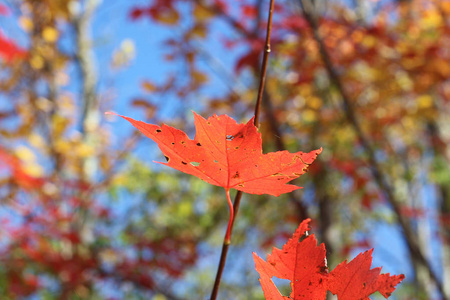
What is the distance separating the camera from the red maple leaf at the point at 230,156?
0.36 metres

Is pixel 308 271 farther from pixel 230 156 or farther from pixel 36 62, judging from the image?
pixel 36 62

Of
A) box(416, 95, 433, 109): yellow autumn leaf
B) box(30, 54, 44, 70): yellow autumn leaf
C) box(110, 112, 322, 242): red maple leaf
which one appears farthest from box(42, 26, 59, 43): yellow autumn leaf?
box(110, 112, 322, 242): red maple leaf

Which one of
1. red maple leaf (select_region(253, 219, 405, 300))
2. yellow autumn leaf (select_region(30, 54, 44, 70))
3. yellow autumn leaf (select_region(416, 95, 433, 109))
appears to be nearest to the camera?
red maple leaf (select_region(253, 219, 405, 300))

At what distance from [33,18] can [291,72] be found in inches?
74.1

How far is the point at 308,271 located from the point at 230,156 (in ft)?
0.40

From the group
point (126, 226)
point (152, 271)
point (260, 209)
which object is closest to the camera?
point (152, 271)

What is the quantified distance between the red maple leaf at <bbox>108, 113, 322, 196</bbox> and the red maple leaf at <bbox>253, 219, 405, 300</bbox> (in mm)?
51

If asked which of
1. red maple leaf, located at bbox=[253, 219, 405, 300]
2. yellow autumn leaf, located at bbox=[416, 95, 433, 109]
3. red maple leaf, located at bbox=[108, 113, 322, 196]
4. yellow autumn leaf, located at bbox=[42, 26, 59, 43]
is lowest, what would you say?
red maple leaf, located at bbox=[253, 219, 405, 300]

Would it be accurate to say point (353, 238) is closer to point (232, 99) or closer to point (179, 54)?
point (232, 99)

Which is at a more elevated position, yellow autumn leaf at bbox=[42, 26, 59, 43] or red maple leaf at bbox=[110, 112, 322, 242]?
yellow autumn leaf at bbox=[42, 26, 59, 43]

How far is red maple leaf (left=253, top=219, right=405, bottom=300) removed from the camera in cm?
35

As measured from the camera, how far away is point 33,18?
115 inches

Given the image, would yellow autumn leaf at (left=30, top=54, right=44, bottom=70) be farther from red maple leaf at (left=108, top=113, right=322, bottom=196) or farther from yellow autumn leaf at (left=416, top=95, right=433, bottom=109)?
red maple leaf at (left=108, top=113, right=322, bottom=196)

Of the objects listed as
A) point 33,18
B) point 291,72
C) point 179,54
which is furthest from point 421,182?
point 33,18
